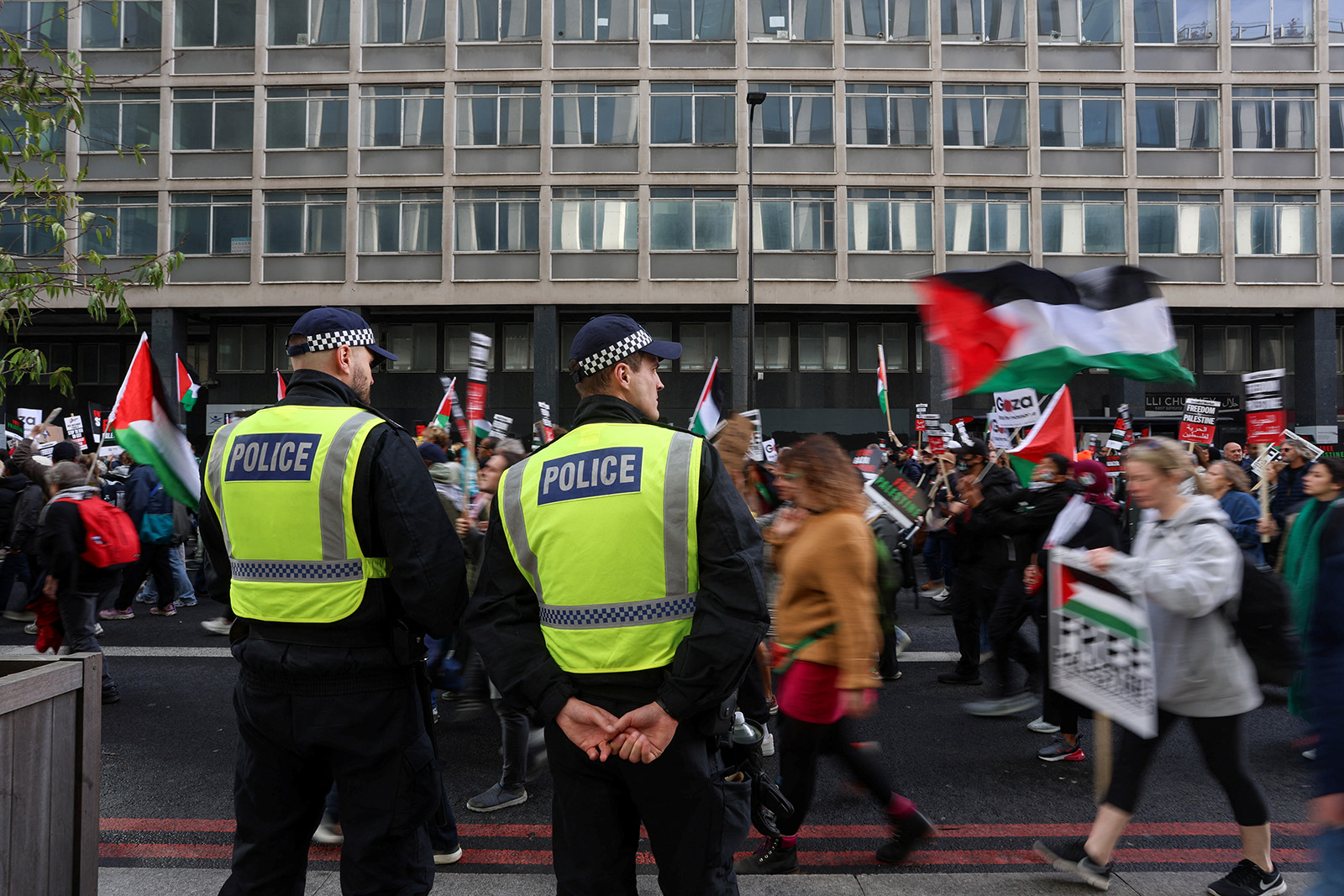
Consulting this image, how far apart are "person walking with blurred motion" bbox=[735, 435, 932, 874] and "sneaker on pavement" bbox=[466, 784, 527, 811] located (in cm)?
137

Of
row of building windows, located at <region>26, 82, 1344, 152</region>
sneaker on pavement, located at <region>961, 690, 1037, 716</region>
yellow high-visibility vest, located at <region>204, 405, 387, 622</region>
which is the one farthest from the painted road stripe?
row of building windows, located at <region>26, 82, 1344, 152</region>

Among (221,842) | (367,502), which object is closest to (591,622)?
(367,502)

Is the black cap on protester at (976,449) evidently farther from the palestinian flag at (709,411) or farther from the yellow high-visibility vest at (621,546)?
the yellow high-visibility vest at (621,546)

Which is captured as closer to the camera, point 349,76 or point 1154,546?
point 1154,546

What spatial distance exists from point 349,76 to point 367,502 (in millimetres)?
28871

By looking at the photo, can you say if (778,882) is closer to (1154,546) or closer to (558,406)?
(1154,546)

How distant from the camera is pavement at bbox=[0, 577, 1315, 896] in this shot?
12.3ft

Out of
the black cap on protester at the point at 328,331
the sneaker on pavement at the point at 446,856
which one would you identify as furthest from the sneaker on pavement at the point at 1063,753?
the black cap on protester at the point at 328,331

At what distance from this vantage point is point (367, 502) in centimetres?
264

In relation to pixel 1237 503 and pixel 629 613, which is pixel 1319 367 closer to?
pixel 1237 503

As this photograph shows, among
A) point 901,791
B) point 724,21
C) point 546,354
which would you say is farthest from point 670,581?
point 724,21

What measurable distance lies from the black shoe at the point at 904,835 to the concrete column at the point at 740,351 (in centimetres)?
2333

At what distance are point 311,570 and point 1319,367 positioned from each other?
33387mm

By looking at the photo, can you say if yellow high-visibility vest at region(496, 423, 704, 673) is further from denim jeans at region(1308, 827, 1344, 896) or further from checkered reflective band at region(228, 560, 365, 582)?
denim jeans at region(1308, 827, 1344, 896)
